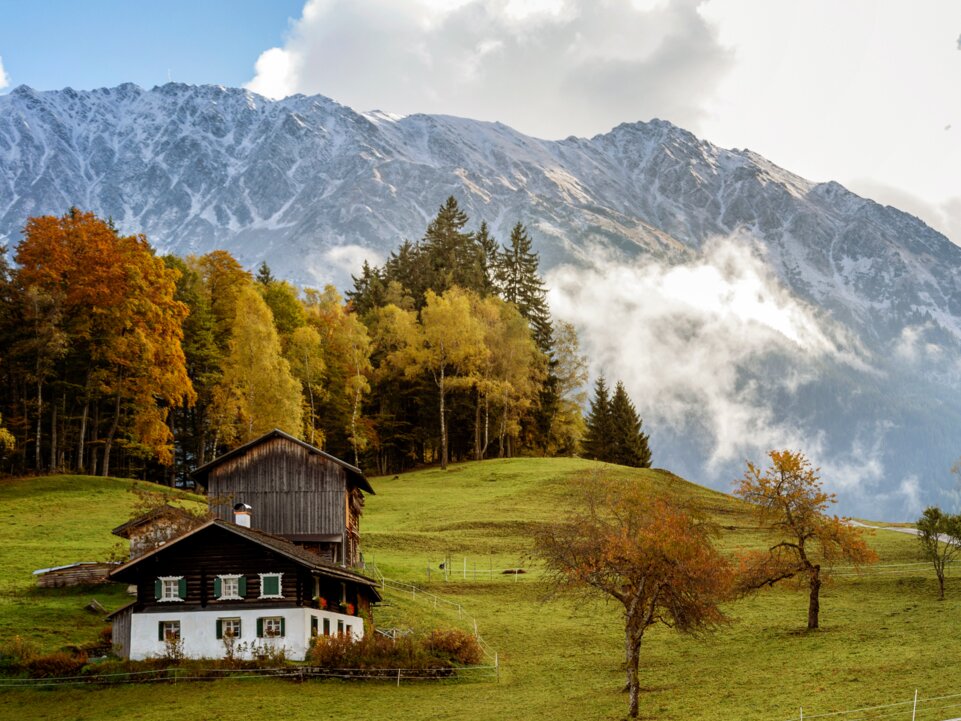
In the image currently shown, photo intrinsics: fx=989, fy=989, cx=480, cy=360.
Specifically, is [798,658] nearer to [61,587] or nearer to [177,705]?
[177,705]

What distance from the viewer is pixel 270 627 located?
48500 millimetres

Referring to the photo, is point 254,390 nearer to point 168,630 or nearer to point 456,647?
point 168,630

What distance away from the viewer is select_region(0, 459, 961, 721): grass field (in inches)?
1508

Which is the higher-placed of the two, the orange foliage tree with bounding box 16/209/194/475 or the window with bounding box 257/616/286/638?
the orange foliage tree with bounding box 16/209/194/475

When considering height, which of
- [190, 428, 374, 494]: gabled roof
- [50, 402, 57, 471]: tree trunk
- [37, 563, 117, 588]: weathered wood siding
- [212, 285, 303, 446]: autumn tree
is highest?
[212, 285, 303, 446]: autumn tree

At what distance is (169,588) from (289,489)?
13849 mm

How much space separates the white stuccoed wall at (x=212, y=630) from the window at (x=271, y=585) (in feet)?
2.71

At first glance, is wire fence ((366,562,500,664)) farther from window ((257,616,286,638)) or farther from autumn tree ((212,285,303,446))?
autumn tree ((212,285,303,446))

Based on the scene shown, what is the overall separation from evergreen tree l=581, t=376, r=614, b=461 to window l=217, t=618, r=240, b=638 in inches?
3191

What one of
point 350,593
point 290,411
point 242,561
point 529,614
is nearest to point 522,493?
point 290,411

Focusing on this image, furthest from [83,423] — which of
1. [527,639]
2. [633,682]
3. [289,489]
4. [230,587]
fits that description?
[633,682]

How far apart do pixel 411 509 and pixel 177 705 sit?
49091mm

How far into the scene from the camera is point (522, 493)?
93.1 meters

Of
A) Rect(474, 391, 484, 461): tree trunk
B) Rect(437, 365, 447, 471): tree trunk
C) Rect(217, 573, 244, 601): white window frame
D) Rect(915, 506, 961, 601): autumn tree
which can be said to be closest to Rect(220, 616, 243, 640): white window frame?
Rect(217, 573, 244, 601): white window frame
